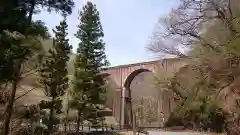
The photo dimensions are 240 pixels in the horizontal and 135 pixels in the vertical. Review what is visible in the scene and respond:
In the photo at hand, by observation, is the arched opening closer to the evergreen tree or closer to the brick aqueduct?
the brick aqueduct

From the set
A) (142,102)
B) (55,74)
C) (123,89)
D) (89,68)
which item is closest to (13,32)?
(55,74)

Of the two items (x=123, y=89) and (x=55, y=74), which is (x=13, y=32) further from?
(x=123, y=89)

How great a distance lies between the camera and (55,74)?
1858cm

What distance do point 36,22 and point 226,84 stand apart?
25.6 ft

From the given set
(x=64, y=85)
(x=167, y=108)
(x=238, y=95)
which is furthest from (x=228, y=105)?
(x=167, y=108)

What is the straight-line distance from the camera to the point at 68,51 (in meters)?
19.6

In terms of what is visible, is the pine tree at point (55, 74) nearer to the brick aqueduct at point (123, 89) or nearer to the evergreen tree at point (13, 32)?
the evergreen tree at point (13, 32)

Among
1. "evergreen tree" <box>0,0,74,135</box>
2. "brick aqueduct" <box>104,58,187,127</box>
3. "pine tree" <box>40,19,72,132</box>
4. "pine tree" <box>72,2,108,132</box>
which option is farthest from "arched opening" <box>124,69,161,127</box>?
"evergreen tree" <box>0,0,74,135</box>

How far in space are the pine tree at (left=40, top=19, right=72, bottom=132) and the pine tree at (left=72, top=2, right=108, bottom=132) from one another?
1.98 m

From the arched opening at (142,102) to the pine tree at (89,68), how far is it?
20.7 m

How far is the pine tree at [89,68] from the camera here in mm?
20781

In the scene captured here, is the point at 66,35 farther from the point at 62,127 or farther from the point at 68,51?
the point at 62,127

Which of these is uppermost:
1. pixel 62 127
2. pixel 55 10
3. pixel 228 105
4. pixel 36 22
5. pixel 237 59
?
pixel 55 10

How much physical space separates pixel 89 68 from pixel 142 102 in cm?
3731
